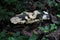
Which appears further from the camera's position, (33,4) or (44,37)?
(33,4)

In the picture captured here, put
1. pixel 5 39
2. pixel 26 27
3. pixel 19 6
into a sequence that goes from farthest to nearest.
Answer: pixel 19 6, pixel 26 27, pixel 5 39

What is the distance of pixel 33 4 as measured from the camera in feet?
12.9

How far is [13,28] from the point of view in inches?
133

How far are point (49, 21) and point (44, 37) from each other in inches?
20.7

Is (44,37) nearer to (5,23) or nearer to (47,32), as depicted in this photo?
(47,32)

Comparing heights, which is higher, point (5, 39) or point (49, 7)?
point (49, 7)

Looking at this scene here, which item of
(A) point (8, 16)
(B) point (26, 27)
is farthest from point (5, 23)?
(B) point (26, 27)

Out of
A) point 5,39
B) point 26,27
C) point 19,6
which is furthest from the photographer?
point 19,6

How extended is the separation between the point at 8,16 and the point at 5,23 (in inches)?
6.2

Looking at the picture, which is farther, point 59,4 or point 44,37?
point 59,4

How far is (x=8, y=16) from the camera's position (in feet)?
Answer: 11.3

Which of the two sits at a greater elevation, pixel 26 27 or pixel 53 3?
pixel 53 3

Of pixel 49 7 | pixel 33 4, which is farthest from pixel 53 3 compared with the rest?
pixel 33 4

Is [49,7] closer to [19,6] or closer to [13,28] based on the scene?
[19,6]
